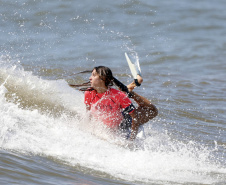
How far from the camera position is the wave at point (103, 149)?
5.23m

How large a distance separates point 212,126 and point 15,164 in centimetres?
434

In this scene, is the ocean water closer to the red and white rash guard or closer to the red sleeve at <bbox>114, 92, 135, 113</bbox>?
the red and white rash guard

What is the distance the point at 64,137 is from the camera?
595 centimetres

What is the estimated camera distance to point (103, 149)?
5766 millimetres

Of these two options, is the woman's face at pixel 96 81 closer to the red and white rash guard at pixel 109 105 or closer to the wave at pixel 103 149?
the red and white rash guard at pixel 109 105

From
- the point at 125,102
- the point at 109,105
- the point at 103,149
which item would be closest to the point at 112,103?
the point at 109,105

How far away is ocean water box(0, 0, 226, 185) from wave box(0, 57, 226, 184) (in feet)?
0.05

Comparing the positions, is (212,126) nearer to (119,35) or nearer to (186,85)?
(186,85)

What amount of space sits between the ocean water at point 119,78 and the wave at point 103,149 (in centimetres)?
1

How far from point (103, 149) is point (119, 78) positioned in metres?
6.20

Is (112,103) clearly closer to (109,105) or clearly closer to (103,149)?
(109,105)

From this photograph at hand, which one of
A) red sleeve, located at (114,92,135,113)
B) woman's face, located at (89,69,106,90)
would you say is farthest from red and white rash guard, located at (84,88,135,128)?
woman's face, located at (89,69,106,90)

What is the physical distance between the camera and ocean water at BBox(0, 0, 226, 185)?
523 centimetres

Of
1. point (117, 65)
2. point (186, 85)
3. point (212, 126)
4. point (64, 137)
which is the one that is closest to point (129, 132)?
point (64, 137)
